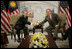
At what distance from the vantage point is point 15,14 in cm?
348

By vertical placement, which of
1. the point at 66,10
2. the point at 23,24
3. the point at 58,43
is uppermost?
the point at 66,10

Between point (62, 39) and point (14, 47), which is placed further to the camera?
point (62, 39)

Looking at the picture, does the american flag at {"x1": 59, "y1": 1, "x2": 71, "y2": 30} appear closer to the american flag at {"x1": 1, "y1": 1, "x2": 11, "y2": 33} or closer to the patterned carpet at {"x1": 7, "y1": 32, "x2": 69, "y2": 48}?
the patterned carpet at {"x1": 7, "y1": 32, "x2": 69, "y2": 48}

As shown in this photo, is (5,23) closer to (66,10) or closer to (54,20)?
(54,20)

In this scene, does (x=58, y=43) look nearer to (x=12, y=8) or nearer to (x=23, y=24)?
(x=23, y=24)

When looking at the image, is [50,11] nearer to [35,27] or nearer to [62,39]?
[35,27]

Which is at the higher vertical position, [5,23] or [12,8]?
[12,8]

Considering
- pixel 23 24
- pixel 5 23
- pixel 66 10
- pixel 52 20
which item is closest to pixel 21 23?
pixel 23 24

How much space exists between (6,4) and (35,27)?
3.22ft

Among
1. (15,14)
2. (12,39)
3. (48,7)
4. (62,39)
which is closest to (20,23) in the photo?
(15,14)

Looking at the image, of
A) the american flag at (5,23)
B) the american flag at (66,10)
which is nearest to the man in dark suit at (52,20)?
the american flag at (66,10)

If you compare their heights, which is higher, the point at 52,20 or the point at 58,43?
the point at 52,20

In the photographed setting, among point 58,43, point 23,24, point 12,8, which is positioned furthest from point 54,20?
point 12,8

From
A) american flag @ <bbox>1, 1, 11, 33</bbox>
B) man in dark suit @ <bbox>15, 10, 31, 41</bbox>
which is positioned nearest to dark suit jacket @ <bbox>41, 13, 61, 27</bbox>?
man in dark suit @ <bbox>15, 10, 31, 41</bbox>
